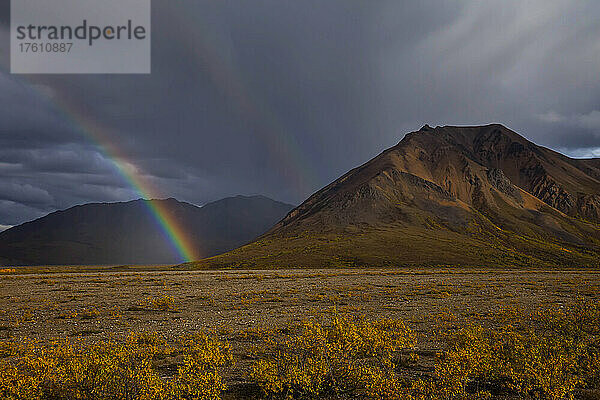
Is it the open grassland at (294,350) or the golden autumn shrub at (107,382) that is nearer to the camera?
the golden autumn shrub at (107,382)

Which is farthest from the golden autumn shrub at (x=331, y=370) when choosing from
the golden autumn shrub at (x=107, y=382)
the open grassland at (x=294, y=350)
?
the golden autumn shrub at (x=107, y=382)

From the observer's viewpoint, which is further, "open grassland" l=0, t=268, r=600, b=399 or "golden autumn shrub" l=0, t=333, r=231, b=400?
"open grassland" l=0, t=268, r=600, b=399

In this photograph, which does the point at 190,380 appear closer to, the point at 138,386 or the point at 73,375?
the point at 138,386

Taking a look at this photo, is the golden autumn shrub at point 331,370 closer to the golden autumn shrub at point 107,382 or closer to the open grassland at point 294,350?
the open grassland at point 294,350

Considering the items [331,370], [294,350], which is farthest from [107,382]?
[294,350]

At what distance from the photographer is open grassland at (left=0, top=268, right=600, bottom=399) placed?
37.1 feet

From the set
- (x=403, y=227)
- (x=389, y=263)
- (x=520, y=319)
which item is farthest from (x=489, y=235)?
(x=520, y=319)

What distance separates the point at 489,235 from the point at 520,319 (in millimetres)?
161908

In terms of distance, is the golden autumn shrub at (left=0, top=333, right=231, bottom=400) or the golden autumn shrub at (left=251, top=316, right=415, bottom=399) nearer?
the golden autumn shrub at (left=0, top=333, right=231, bottom=400)

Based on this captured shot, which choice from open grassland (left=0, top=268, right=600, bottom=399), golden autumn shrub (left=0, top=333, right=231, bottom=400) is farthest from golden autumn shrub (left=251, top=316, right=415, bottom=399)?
golden autumn shrub (left=0, top=333, right=231, bottom=400)

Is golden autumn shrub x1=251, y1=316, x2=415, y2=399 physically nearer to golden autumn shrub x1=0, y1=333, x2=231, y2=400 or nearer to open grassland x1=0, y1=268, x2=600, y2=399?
open grassland x1=0, y1=268, x2=600, y2=399

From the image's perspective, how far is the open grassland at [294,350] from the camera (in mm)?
11305

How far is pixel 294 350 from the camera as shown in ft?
52.6

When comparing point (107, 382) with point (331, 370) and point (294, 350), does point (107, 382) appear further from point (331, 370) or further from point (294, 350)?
point (294, 350)
